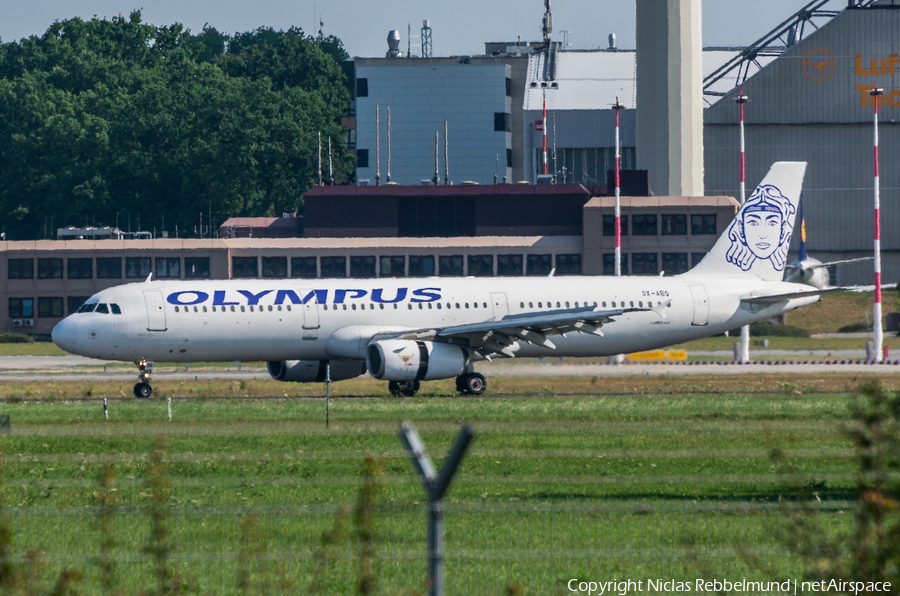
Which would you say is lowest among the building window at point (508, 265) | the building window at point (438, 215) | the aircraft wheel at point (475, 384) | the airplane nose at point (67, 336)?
the aircraft wheel at point (475, 384)

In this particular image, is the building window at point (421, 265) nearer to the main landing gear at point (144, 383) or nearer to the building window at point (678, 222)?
the building window at point (678, 222)

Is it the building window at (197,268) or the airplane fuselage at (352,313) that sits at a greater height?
the building window at (197,268)

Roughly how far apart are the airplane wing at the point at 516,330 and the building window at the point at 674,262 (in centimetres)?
4271

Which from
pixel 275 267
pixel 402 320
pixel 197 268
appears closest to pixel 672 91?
pixel 275 267

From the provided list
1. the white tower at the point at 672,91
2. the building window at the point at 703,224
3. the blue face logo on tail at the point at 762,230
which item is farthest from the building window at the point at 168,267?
the blue face logo on tail at the point at 762,230

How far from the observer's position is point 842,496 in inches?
794

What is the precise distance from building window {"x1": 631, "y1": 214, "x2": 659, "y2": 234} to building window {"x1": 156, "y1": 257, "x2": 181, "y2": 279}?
99.4 feet

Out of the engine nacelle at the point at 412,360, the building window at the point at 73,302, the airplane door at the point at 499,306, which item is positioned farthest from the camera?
the building window at the point at 73,302

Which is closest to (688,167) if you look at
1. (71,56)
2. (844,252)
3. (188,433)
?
(844,252)

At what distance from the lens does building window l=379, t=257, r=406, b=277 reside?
8600 centimetres

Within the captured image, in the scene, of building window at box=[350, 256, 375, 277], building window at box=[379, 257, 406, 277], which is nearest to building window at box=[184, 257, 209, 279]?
building window at box=[350, 256, 375, 277]

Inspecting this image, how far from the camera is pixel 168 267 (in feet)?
288

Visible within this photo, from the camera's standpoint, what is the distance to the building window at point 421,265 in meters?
86.1

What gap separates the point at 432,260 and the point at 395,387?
4378 cm
